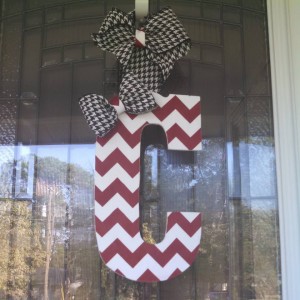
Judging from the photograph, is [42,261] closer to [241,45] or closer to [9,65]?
[9,65]

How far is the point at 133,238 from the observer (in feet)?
4.71

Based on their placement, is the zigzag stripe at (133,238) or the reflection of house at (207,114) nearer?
the zigzag stripe at (133,238)

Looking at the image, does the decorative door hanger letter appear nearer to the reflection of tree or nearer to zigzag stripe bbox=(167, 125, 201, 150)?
zigzag stripe bbox=(167, 125, 201, 150)

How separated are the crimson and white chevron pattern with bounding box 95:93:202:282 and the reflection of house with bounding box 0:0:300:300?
0.37 feet

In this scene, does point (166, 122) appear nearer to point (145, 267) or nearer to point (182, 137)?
point (182, 137)

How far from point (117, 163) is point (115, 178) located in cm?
4

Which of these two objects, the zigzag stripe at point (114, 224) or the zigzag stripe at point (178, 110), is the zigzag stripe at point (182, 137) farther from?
the zigzag stripe at point (114, 224)

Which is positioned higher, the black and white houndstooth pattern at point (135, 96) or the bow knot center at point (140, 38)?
the bow knot center at point (140, 38)

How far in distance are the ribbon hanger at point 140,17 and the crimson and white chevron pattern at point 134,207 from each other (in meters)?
0.17

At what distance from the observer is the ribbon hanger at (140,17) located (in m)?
→ 1.51

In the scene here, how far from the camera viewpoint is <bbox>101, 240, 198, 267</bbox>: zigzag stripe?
1.42 metres

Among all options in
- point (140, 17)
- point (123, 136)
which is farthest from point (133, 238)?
point (140, 17)

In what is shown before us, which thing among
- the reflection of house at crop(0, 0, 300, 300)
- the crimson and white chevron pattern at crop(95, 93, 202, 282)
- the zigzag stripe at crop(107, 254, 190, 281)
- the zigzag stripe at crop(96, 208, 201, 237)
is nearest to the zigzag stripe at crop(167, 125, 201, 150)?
the crimson and white chevron pattern at crop(95, 93, 202, 282)

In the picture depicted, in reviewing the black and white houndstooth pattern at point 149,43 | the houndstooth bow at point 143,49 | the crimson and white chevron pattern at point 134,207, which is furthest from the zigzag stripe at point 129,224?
the black and white houndstooth pattern at point 149,43
